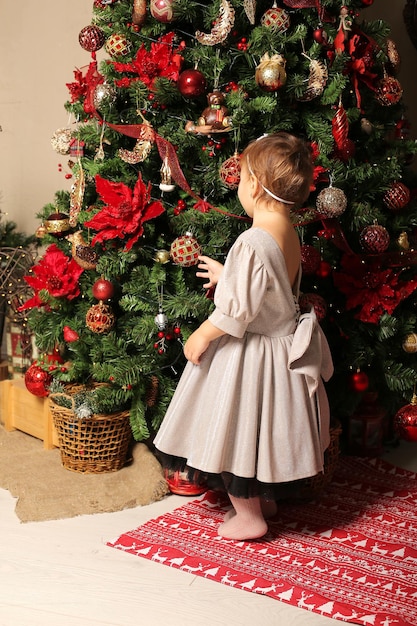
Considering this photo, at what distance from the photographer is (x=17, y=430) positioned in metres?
3.14

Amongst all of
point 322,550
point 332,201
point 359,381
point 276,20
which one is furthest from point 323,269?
point 322,550

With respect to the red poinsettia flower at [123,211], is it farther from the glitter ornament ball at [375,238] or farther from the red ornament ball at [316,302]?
the glitter ornament ball at [375,238]

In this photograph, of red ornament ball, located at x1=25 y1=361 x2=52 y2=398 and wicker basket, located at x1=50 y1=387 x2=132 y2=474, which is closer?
wicker basket, located at x1=50 y1=387 x2=132 y2=474

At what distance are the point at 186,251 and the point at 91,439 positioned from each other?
2.49ft

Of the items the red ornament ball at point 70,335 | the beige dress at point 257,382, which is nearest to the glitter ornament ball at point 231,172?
the beige dress at point 257,382

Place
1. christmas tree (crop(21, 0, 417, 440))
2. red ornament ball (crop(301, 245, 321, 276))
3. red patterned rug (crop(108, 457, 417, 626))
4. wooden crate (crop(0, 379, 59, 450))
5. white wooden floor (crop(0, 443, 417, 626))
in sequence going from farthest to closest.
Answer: wooden crate (crop(0, 379, 59, 450)) < red ornament ball (crop(301, 245, 321, 276)) < christmas tree (crop(21, 0, 417, 440)) < red patterned rug (crop(108, 457, 417, 626)) < white wooden floor (crop(0, 443, 417, 626))

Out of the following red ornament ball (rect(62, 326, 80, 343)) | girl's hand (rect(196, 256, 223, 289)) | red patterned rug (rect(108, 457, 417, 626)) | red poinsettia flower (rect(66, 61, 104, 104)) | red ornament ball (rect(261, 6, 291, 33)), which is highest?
red ornament ball (rect(261, 6, 291, 33))

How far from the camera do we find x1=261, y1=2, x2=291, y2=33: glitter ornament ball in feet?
7.71

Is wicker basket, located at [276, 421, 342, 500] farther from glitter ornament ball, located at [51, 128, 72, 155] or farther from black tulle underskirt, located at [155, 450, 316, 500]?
glitter ornament ball, located at [51, 128, 72, 155]

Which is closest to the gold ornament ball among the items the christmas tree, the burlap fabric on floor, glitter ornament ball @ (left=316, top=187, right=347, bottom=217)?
the christmas tree

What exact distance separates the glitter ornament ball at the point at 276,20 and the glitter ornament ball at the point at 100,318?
1010 mm

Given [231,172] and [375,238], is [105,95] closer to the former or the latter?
[231,172]

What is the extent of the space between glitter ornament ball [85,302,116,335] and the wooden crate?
0.51m

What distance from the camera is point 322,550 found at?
7.45 feet
